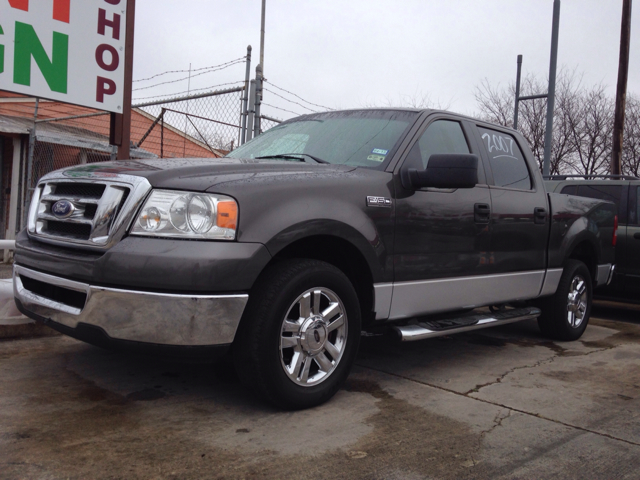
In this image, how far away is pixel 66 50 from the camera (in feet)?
18.9

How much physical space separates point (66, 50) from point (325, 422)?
14.7 feet

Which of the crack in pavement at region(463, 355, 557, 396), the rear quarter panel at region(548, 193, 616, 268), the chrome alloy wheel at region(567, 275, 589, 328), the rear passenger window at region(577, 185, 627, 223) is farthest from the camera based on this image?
the rear passenger window at region(577, 185, 627, 223)

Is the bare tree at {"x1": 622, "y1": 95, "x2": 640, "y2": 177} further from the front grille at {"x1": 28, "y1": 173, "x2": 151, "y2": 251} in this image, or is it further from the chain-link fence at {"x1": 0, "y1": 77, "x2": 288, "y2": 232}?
the front grille at {"x1": 28, "y1": 173, "x2": 151, "y2": 251}

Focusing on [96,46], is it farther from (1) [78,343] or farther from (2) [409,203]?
(2) [409,203]

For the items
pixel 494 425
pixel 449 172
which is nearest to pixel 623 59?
pixel 449 172

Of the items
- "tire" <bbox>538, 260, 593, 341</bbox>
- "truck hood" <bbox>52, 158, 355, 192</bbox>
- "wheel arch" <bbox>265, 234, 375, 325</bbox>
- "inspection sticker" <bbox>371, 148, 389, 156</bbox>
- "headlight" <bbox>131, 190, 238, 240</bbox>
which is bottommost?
"tire" <bbox>538, 260, 593, 341</bbox>

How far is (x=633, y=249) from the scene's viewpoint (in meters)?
7.30

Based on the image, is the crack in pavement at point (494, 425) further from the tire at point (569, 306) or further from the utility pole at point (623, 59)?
the utility pole at point (623, 59)

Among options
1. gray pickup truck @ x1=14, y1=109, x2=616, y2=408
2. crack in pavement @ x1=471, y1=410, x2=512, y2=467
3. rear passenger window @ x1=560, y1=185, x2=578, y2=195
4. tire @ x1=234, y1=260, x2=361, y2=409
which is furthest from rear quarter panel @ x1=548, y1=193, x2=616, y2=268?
tire @ x1=234, y1=260, x2=361, y2=409

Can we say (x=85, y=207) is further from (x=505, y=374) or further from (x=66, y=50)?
(x=66, y=50)

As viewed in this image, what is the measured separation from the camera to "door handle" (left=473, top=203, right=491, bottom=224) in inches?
174

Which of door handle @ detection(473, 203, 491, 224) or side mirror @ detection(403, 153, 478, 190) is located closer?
side mirror @ detection(403, 153, 478, 190)

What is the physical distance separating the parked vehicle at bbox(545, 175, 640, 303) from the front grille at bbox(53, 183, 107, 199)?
6.41 meters

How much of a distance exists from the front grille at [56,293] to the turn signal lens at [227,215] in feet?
2.48
